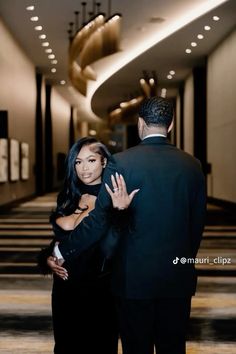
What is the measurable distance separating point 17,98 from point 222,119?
538 centimetres

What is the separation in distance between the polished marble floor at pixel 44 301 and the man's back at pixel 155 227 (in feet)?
5.79

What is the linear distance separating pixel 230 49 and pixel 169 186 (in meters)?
12.2

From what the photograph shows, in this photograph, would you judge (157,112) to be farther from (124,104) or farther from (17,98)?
(124,104)

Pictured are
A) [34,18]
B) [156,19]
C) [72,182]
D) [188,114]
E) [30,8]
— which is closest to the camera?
[72,182]

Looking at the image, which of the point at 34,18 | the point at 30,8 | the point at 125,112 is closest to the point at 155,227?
the point at 30,8

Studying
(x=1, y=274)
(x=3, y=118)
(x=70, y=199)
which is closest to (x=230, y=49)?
(x=3, y=118)

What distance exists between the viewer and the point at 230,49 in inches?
542

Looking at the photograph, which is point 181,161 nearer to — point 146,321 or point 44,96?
point 146,321

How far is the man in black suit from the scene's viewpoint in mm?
2115

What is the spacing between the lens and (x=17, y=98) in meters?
16.0

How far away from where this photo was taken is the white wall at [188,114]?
2019cm

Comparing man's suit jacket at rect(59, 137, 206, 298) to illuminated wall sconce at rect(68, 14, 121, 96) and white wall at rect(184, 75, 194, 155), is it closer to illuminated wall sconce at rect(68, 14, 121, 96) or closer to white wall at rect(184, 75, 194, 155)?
illuminated wall sconce at rect(68, 14, 121, 96)

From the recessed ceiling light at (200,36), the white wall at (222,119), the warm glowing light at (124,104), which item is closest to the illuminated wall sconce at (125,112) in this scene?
the warm glowing light at (124,104)

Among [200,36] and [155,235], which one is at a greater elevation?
[200,36]
